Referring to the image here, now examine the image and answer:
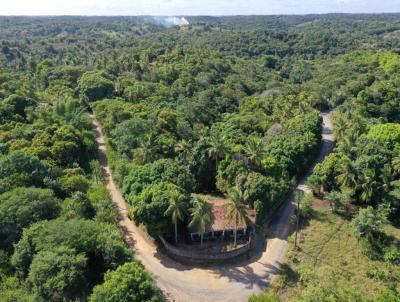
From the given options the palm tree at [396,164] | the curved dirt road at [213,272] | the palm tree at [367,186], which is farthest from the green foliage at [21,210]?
the palm tree at [396,164]

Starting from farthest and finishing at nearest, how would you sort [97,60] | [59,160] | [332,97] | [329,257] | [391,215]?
[97,60]
[332,97]
[59,160]
[391,215]
[329,257]

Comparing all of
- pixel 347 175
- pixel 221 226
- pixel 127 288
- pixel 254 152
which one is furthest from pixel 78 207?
pixel 347 175

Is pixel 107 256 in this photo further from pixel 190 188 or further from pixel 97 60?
pixel 97 60

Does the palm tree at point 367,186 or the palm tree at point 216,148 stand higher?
the palm tree at point 216,148

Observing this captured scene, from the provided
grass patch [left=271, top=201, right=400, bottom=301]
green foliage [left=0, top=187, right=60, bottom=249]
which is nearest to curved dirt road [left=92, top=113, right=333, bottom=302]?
grass patch [left=271, top=201, right=400, bottom=301]

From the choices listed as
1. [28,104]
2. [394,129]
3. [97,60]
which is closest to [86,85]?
[28,104]

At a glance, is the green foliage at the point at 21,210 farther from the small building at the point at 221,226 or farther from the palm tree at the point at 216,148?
the palm tree at the point at 216,148

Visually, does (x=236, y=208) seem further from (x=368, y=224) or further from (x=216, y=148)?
(x=368, y=224)

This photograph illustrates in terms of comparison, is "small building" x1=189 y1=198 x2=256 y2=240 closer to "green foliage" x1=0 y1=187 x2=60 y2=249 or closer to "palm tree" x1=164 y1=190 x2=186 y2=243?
"palm tree" x1=164 y1=190 x2=186 y2=243
